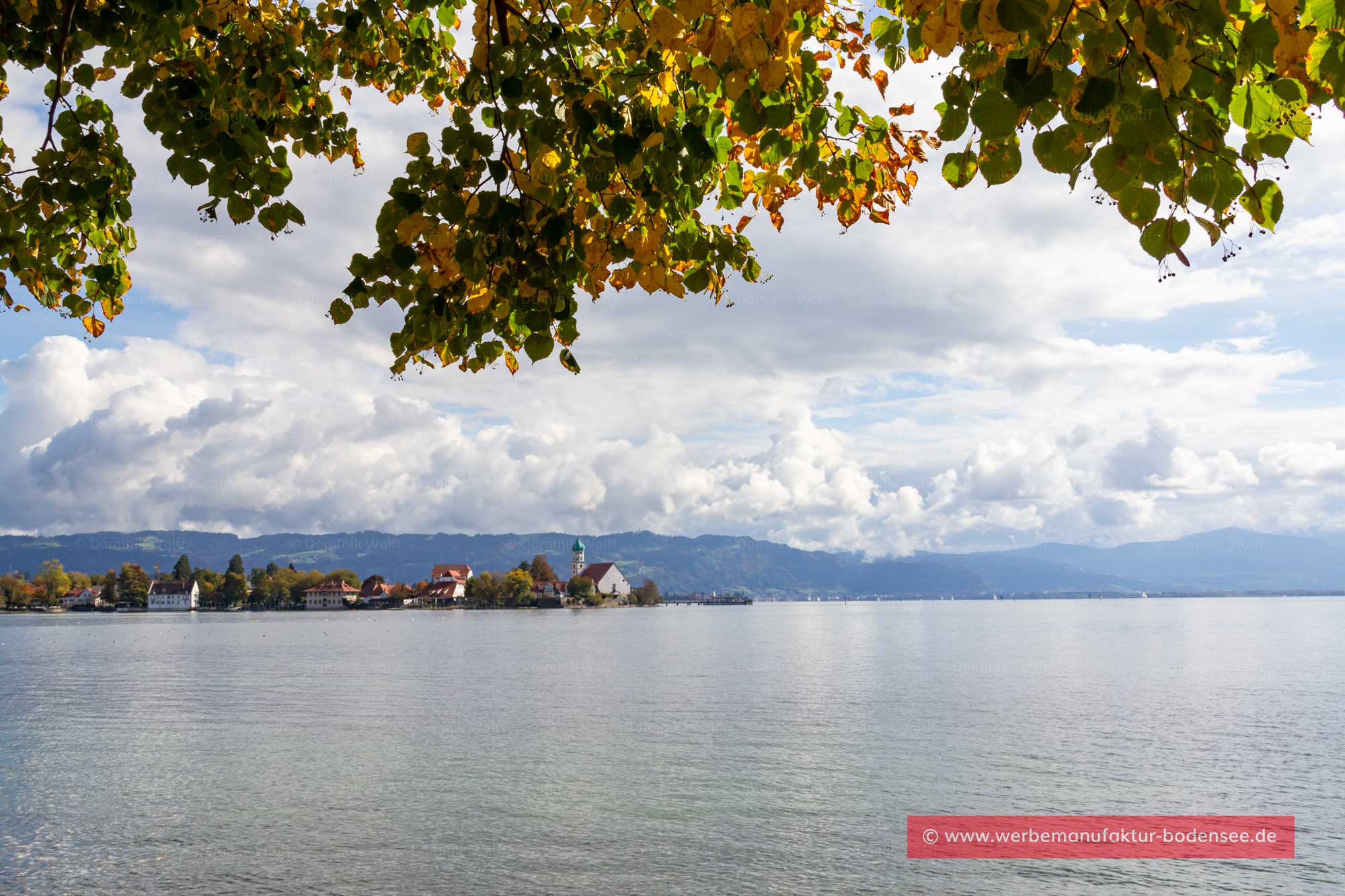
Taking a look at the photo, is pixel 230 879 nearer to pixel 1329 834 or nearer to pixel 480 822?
pixel 480 822

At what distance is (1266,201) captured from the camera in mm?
2885

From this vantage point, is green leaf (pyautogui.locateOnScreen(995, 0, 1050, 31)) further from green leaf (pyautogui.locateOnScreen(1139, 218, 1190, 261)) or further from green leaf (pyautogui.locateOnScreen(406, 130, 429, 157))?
green leaf (pyautogui.locateOnScreen(406, 130, 429, 157))

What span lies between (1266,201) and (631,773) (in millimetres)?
28378

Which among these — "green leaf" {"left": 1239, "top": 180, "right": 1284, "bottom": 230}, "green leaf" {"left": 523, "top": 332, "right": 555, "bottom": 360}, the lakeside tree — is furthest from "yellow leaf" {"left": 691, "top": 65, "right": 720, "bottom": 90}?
"green leaf" {"left": 1239, "top": 180, "right": 1284, "bottom": 230}

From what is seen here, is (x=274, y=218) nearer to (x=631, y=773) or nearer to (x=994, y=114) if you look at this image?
(x=994, y=114)

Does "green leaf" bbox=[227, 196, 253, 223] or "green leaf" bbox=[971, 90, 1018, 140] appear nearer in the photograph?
"green leaf" bbox=[971, 90, 1018, 140]

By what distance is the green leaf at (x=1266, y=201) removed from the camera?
2861 millimetres

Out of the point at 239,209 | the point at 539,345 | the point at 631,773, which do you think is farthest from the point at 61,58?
the point at 631,773

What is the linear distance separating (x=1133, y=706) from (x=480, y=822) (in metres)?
35.5

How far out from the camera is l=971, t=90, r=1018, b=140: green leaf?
2885mm

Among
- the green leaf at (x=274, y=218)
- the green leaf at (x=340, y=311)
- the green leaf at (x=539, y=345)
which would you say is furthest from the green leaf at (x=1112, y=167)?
the green leaf at (x=274, y=218)

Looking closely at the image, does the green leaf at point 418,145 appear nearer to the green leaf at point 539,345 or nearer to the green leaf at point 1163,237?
the green leaf at point 539,345

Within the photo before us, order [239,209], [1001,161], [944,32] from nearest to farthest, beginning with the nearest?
[944,32]
[1001,161]
[239,209]

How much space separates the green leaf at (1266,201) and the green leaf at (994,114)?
78 centimetres
